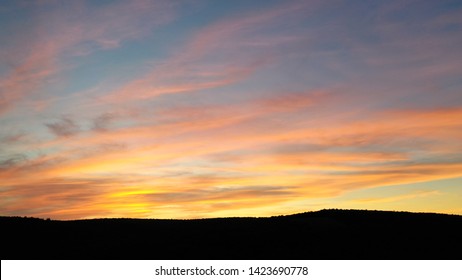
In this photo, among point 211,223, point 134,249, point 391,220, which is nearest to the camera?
point 134,249

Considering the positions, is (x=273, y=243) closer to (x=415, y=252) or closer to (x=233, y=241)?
(x=233, y=241)

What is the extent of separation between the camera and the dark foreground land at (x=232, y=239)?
75.4 ft

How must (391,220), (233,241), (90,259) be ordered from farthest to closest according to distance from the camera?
(391,220) → (233,241) → (90,259)

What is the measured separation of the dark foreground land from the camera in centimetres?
2298

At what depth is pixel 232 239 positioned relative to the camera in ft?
83.9

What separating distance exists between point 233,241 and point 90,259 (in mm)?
6761

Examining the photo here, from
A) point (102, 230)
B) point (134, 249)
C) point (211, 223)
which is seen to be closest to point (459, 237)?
point (211, 223)

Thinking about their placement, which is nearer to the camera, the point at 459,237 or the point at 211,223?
the point at 459,237
